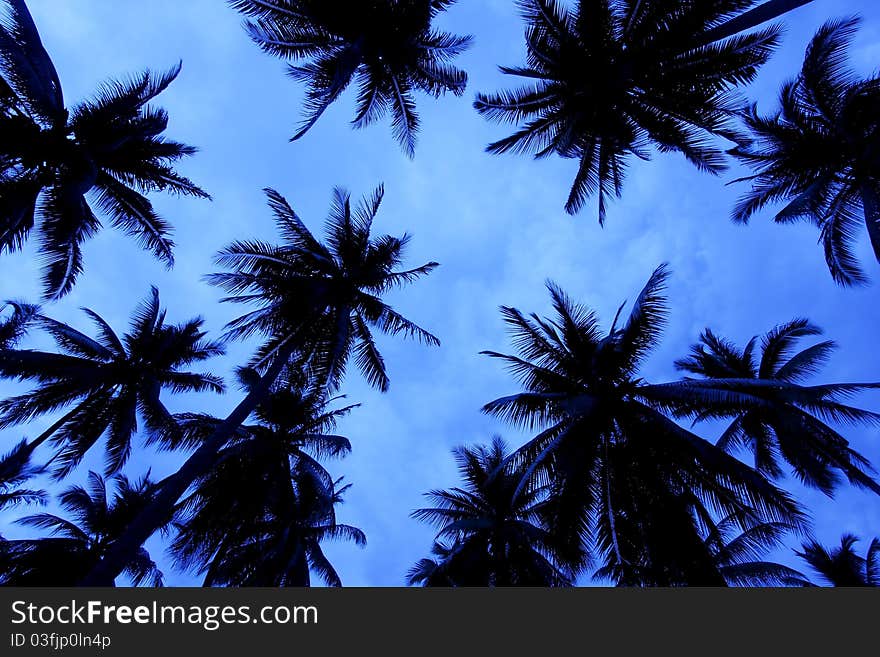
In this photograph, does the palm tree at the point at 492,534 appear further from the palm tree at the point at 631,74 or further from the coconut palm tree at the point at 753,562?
the palm tree at the point at 631,74

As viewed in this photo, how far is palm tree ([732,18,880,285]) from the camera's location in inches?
472

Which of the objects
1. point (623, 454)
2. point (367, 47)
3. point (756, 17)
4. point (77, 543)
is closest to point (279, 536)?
point (77, 543)

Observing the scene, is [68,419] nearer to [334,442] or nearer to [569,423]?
[334,442]

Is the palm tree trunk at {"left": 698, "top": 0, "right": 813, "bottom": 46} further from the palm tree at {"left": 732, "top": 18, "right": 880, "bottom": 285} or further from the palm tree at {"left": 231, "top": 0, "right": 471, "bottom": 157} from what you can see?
the palm tree at {"left": 231, "top": 0, "right": 471, "bottom": 157}

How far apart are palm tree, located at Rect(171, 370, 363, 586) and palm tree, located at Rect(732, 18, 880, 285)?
1510 cm

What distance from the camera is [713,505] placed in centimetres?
1099

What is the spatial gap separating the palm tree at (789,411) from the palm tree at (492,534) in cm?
734

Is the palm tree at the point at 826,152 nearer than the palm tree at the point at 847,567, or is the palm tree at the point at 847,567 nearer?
→ the palm tree at the point at 826,152

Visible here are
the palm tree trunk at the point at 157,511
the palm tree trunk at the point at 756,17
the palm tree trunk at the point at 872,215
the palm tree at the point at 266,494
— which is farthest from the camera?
the palm tree at the point at 266,494

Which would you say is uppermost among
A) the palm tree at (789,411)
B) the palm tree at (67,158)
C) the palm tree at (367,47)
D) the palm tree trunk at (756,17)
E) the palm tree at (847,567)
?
the palm tree at (367,47)

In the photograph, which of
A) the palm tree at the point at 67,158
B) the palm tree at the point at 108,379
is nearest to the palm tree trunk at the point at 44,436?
the palm tree at the point at 108,379

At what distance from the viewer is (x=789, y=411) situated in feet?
41.7

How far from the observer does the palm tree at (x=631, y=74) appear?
11.6 m

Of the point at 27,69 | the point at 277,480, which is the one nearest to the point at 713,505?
the point at 277,480
